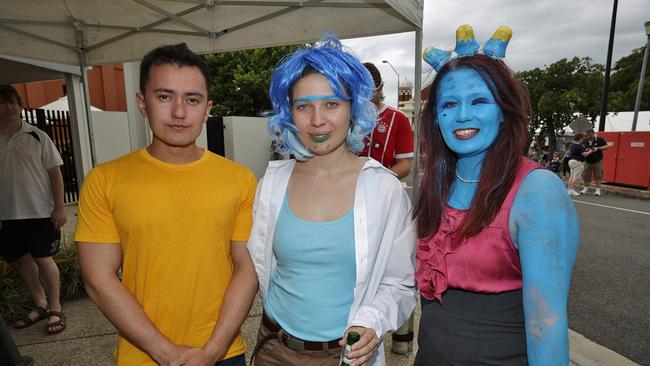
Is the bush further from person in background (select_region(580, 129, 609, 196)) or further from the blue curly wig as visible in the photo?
person in background (select_region(580, 129, 609, 196))

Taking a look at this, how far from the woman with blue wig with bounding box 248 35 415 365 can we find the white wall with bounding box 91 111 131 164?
9.90 metres

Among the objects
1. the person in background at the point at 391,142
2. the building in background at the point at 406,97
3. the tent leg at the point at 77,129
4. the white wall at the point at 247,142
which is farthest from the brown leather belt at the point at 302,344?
the building in background at the point at 406,97

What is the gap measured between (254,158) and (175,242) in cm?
1299

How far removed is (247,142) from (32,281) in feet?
34.9

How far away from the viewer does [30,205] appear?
10.9 feet

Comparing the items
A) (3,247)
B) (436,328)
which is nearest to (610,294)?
(436,328)

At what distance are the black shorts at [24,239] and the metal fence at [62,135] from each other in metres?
6.99

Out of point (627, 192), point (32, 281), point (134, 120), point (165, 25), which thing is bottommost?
point (627, 192)

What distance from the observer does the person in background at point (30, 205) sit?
129 inches

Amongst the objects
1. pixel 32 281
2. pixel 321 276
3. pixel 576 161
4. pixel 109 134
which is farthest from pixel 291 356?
pixel 576 161

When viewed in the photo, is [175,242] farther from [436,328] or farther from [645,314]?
[645,314]

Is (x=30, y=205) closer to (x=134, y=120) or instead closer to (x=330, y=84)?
(x=330, y=84)

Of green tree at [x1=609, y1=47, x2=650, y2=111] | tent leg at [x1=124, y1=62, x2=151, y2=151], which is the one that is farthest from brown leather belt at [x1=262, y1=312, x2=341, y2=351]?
green tree at [x1=609, y1=47, x2=650, y2=111]

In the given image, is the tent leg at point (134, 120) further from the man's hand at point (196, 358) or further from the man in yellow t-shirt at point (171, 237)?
the man's hand at point (196, 358)
